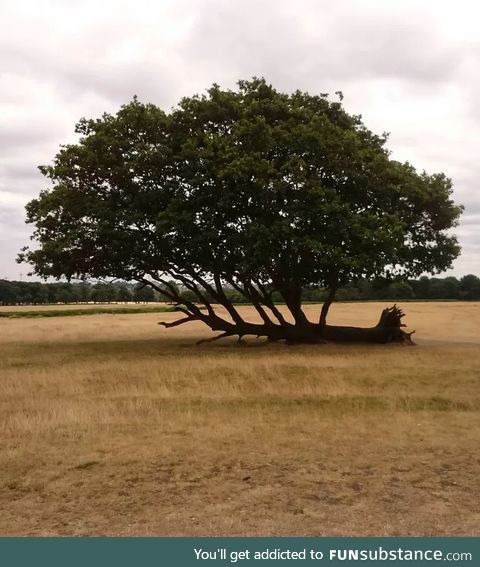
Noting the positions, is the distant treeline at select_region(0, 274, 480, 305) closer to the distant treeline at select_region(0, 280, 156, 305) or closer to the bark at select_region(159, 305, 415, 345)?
the distant treeline at select_region(0, 280, 156, 305)

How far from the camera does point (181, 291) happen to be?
125m

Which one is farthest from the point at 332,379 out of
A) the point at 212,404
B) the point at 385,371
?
the point at 212,404

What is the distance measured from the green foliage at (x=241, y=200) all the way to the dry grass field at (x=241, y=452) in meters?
8.87

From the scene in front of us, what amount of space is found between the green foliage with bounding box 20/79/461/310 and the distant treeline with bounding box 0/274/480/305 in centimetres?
6815

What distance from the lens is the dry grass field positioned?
6.72 meters

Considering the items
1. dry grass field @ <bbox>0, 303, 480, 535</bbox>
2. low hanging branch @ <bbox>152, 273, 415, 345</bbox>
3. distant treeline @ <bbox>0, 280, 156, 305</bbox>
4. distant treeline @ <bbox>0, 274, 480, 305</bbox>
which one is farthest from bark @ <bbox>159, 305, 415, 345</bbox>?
distant treeline @ <bbox>0, 280, 156, 305</bbox>

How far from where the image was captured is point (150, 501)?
734cm

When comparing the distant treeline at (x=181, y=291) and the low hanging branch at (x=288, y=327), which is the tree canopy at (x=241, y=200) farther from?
the distant treeline at (x=181, y=291)

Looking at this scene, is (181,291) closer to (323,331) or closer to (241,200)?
(323,331)

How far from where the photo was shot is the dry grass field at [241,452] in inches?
265

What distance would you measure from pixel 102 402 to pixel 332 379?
735 centimetres

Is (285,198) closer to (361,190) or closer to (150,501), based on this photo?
(361,190)

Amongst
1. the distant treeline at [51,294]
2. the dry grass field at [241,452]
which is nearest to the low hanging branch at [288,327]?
the dry grass field at [241,452]

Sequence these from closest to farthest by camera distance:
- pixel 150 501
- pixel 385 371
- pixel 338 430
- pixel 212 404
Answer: pixel 150 501
pixel 338 430
pixel 212 404
pixel 385 371
